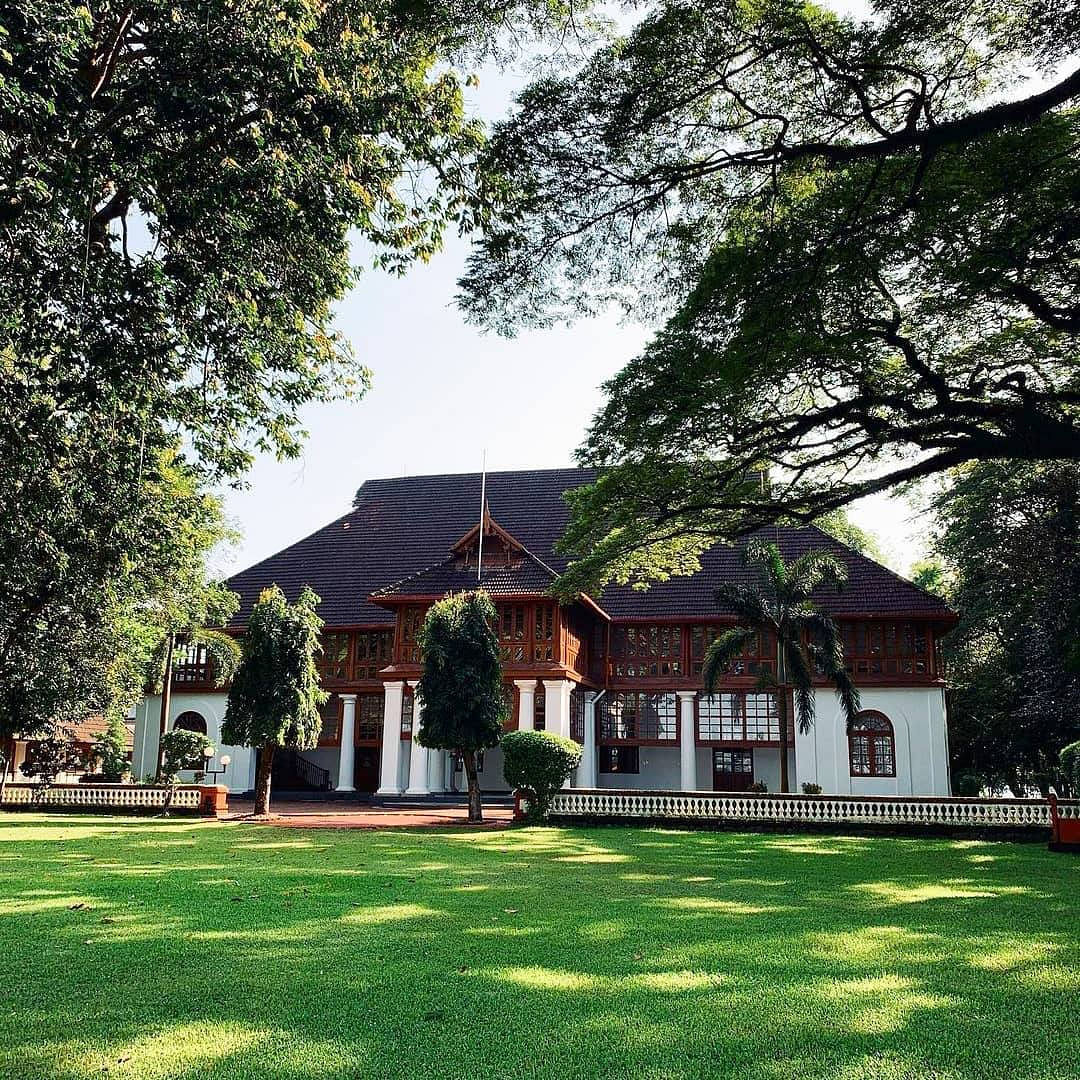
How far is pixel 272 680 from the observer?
20.5 meters

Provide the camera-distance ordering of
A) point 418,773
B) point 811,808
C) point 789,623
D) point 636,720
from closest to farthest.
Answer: point 811,808 < point 789,623 < point 418,773 < point 636,720

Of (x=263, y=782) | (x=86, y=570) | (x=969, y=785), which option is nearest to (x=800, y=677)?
(x=969, y=785)

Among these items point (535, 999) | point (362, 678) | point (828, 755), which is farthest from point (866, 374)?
point (362, 678)

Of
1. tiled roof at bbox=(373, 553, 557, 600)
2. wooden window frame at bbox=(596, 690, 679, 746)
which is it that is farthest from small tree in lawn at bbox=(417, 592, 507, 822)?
wooden window frame at bbox=(596, 690, 679, 746)

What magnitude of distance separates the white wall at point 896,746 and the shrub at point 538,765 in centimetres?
1037

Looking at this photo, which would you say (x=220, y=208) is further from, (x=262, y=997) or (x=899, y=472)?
(x=899, y=472)

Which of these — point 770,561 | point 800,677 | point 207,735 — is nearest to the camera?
point 800,677

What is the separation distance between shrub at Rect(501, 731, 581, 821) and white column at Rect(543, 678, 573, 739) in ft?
20.9

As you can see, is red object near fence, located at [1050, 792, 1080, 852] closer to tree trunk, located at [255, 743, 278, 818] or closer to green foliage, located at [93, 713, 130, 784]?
tree trunk, located at [255, 743, 278, 818]

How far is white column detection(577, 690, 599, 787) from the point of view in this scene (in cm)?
2856

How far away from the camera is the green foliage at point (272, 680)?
20391 millimetres

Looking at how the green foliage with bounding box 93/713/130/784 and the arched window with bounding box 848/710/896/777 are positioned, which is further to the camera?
the green foliage with bounding box 93/713/130/784

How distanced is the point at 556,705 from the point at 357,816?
→ 6630 mm

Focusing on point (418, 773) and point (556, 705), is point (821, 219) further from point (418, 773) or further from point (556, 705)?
point (418, 773)
